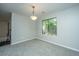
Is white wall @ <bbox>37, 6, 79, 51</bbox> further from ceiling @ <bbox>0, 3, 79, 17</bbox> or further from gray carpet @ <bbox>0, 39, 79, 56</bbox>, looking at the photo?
gray carpet @ <bbox>0, 39, 79, 56</bbox>

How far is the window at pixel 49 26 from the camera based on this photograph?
5316 mm

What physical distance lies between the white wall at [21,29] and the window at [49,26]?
1196 mm

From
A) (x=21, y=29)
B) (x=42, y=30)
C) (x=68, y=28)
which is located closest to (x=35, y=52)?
(x=68, y=28)

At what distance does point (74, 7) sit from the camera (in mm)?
3789

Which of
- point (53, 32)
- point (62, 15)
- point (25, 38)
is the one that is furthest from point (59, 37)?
point (25, 38)

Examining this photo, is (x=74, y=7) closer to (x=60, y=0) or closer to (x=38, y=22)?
(x=60, y=0)

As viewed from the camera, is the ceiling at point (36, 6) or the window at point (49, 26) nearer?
the ceiling at point (36, 6)

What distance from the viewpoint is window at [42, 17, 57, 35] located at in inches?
209

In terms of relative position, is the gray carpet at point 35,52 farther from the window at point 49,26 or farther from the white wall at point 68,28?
the window at point 49,26

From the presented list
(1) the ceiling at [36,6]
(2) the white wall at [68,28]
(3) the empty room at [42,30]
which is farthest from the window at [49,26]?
(1) the ceiling at [36,6]

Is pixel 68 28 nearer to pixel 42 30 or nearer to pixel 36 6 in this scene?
pixel 36 6

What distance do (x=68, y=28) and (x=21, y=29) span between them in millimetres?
3436

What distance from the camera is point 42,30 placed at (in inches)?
260

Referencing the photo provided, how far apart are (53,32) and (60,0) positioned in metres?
4.41
